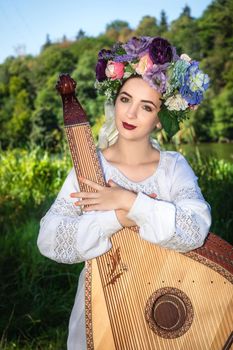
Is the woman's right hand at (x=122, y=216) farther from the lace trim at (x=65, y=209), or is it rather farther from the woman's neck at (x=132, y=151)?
the woman's neck at (x=132, y=151)

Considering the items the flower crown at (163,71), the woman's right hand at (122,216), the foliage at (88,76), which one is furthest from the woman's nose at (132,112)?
the foliage at (88,76)

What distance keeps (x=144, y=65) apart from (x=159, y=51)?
82 millimetres

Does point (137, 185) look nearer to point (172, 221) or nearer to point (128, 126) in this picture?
point (128, 126)

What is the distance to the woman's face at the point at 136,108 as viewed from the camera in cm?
206

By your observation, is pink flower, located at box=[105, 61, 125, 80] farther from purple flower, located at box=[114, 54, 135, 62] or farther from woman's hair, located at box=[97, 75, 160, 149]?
woman's hair, located at box=[97, 75, 160, 149]

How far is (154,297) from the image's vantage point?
189 cm

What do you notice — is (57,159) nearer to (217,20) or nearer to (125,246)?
(125,246)

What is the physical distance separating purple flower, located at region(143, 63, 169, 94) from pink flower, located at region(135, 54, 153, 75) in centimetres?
2

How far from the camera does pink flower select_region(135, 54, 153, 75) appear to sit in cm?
205

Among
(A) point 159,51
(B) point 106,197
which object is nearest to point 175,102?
(A) point 159,51

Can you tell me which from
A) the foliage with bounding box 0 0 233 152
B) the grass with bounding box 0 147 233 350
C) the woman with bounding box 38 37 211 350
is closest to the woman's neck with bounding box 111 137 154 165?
the woman with bounding box 38 37 211 350

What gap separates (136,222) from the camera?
72.0 inches

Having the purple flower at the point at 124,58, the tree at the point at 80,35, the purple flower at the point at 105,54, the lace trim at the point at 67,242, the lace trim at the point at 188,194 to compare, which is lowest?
the lace trim at the point at 67,242

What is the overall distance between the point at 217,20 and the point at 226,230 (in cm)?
4618
